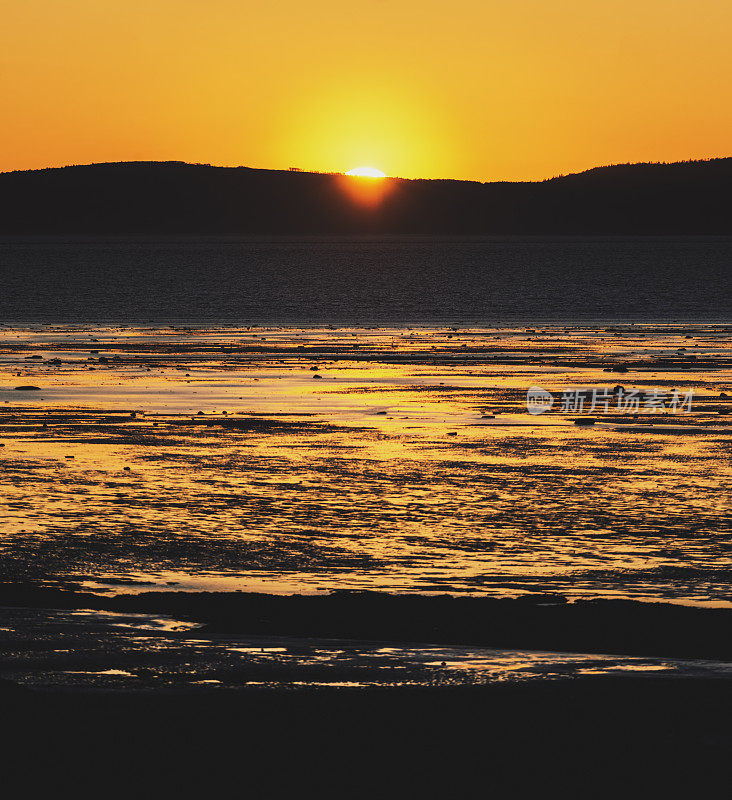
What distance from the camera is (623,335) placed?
138ft

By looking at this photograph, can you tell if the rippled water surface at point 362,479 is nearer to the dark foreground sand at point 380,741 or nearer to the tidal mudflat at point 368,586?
the tidal mudflat at point 368,586

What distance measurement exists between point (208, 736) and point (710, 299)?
63018 mm

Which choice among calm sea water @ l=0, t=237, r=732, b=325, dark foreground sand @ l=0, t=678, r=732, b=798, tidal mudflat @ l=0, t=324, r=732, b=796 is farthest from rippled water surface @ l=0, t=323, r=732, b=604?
calm sea water @ l=0, t=237, r=732, b=325

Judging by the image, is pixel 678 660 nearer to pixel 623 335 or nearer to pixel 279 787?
pixel 279 787

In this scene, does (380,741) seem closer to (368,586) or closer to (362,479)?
(368,586)

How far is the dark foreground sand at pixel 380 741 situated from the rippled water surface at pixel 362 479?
105 inches

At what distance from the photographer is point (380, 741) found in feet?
24.8

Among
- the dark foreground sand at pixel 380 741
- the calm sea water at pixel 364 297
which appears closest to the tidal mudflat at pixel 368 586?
the dark foreground sand at pixel 380 741

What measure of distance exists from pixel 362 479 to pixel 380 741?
852cm

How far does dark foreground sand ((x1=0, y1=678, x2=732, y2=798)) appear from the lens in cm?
696

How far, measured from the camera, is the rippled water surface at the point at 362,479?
1162 centimetres

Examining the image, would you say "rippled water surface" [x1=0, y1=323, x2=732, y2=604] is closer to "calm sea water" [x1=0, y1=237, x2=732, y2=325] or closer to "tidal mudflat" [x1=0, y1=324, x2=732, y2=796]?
"tidal mudflat" [x1=0, y1=324, x2=732, y2=796]

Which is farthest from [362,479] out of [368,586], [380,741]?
[380,741]

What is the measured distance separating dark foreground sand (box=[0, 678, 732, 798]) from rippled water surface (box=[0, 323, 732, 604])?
105 inches
